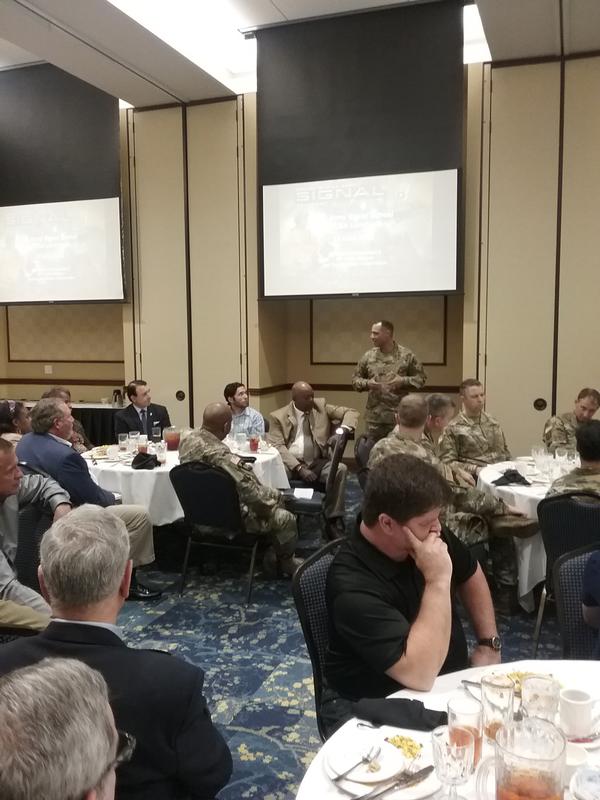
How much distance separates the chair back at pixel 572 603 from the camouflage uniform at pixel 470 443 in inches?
101

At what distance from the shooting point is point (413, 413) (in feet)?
12.4

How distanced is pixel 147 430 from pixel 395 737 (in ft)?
17.8

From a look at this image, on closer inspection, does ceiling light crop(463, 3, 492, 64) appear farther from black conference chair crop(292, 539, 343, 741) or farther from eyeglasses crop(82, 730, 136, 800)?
eyeglasses crop(82, 730, 136, 800)

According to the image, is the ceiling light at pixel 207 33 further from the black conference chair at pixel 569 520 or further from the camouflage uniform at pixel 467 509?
the black conference chair at pixel 569 520

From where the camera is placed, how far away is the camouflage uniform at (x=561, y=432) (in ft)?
17.1

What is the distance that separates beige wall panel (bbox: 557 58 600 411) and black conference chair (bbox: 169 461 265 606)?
3734 millimetres

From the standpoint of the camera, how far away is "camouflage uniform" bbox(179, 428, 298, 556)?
4117mm

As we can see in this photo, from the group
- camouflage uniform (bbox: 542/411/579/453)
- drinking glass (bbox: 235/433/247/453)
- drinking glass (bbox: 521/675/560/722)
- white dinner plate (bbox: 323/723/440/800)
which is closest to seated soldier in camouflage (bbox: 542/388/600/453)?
camouflage uniform (bbox: 542/411/579/453)

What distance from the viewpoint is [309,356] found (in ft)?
27.1

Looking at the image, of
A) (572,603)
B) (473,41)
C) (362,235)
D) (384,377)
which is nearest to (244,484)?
(572,603)

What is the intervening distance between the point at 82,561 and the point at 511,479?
3.09 m

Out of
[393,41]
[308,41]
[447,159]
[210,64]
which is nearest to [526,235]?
[447,159]

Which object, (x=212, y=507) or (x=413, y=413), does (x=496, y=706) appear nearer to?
(x=413, y=413)

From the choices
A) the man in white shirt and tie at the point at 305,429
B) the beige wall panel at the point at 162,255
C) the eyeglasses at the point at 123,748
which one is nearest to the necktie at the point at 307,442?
the man in white shirt and tie at the point at 305,429
